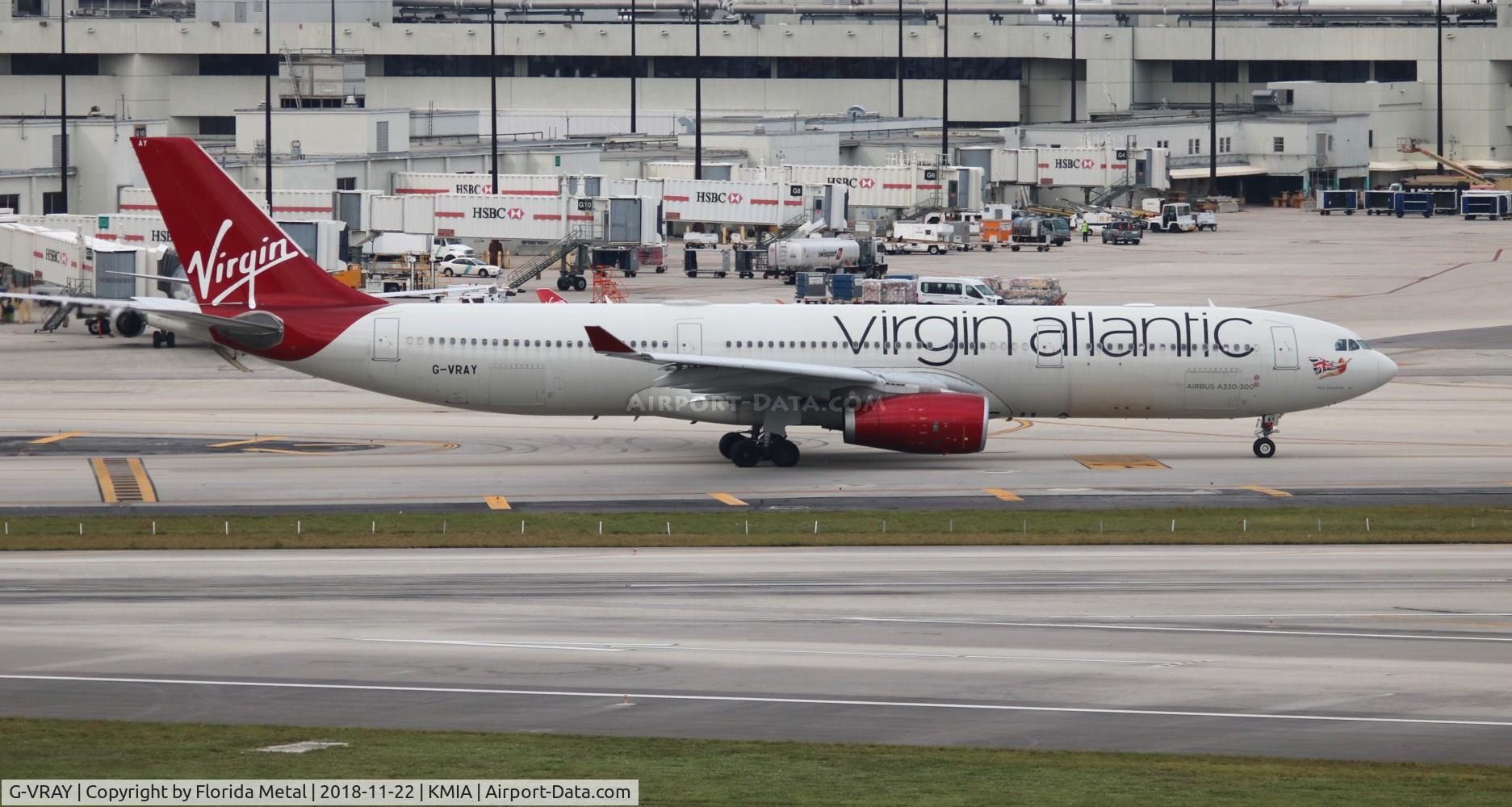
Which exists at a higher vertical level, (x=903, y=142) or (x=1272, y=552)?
(x=903, y=142)

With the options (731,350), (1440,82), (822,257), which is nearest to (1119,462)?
(731,350)

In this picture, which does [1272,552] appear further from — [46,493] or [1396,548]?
[46,493]

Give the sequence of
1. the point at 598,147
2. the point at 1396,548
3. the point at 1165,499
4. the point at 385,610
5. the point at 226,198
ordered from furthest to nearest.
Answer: the point at 598,147
the point at 226,198
the point at 1165,499
the point at 1396,548
the point at 385,610

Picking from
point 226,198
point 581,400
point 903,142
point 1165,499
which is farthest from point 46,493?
point 903,142

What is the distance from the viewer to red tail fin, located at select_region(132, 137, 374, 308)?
161 feet

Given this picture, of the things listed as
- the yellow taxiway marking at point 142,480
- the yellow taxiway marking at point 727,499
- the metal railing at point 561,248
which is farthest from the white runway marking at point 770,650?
the metal railing at point 561,248

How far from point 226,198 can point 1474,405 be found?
38668mm

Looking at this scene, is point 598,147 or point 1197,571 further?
point 598,147

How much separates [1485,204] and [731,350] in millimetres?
112012

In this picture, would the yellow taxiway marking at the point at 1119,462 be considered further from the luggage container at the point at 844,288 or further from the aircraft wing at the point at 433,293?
the luggage container at the point at 844,288

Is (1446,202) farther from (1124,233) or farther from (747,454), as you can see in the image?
(747,454)

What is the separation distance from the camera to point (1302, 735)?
25.1m

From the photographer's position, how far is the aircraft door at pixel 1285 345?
5041 cm

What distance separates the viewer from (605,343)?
46.1 m
